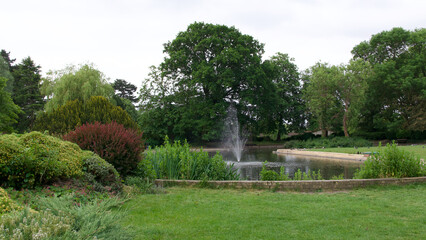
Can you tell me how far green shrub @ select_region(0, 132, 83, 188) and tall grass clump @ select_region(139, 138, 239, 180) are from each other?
8.76 feet

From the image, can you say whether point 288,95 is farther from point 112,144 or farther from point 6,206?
point 6,206

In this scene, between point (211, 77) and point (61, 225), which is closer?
point (61, 225)

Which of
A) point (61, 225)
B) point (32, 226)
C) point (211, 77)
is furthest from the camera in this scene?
point (211, 77)

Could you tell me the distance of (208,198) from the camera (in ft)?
21.4

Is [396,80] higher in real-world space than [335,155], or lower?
higher

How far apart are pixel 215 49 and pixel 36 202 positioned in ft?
97.8

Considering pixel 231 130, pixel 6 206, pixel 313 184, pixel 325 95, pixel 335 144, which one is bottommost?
pixel 313 184

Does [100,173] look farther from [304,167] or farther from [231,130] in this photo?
[231,130]

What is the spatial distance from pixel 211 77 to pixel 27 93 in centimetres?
2450

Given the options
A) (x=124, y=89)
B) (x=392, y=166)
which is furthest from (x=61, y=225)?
(x=124, y=89)

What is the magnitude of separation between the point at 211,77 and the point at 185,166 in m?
24.0

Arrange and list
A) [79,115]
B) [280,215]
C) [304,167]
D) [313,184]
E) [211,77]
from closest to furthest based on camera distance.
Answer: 1. [280,215]
2. [313,184]
3. [304,167]
4. [79,115]
5. [211,77]

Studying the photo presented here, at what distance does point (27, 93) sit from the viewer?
40.0 m

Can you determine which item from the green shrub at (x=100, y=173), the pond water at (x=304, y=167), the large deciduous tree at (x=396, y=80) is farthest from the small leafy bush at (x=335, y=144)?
the green shrub at (x=100, y=173)
